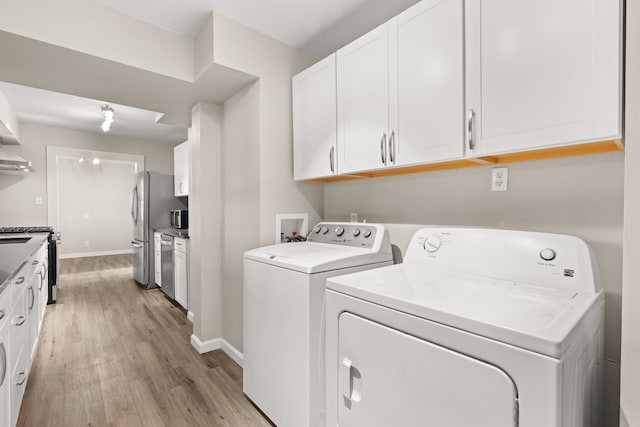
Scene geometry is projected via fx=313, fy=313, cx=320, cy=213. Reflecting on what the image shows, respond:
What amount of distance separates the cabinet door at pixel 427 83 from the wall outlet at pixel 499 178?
312mm

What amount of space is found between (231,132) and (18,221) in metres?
5.01

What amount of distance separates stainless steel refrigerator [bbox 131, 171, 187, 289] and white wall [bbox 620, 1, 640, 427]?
4831mm

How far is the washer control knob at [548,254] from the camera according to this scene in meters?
1.18

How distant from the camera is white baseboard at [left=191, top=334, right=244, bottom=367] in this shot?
247 centimetres

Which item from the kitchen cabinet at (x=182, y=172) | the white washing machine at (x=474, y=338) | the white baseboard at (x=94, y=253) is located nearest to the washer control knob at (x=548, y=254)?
the white washing machine at (x=474, y=338)

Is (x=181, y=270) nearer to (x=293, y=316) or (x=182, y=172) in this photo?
(x=182, y=172)

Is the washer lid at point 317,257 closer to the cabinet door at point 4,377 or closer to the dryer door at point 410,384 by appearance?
the dryer door at point 410,384

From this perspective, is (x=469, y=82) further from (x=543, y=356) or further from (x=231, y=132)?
(x=231, y=132)

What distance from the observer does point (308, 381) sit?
4.83 feet

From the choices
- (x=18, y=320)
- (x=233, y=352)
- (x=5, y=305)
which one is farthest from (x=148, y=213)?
(x=5, y=305)

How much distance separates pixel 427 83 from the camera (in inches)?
57.1

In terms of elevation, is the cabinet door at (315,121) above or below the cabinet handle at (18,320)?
above

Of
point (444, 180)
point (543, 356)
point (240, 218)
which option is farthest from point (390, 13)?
point (543, 356)

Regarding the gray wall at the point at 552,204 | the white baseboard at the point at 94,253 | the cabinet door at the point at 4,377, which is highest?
the gray wall at the point at 552,204
